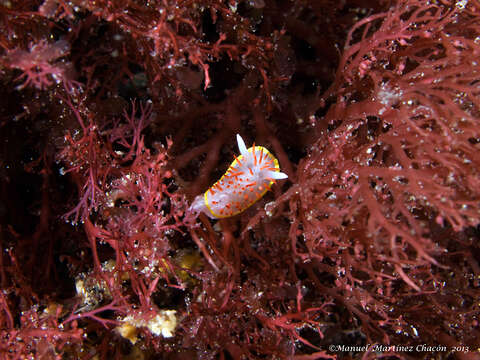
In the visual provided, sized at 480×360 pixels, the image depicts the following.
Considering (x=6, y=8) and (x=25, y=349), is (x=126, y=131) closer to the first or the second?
(x=6, y=8)

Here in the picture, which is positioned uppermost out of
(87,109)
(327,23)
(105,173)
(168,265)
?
(327,23)

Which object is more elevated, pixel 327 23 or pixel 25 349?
pixel 327 23

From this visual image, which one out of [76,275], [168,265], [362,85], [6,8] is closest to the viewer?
[6,8]

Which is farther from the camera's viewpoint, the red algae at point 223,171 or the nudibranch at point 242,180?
the nudibranch at point 242,180

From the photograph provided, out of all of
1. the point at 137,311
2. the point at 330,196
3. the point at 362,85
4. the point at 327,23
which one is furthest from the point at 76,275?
the point at 327,23

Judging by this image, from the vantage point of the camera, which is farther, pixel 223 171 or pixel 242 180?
pixel 223 171
